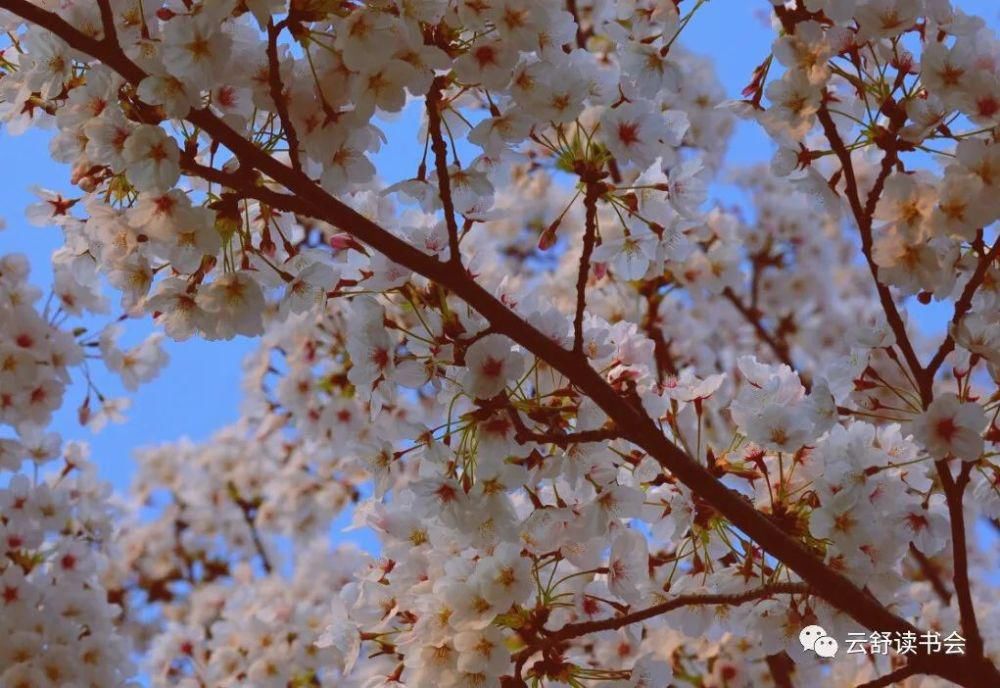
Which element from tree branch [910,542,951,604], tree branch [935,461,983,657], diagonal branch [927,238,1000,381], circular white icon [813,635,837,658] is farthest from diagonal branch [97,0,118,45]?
tree branch [910,542,951,604]

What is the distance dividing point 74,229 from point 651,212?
3.97 feet

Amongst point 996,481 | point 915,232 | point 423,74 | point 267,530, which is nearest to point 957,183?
point 915,232

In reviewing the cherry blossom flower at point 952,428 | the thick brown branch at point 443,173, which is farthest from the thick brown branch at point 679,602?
the thick brown branch at point 443,173

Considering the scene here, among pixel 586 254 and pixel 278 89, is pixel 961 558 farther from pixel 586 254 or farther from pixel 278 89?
pixel 278 89

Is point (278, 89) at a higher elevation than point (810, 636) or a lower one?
higher

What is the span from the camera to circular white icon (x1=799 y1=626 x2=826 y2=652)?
7.31 feet

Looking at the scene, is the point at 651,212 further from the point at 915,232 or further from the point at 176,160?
the point at 176,160

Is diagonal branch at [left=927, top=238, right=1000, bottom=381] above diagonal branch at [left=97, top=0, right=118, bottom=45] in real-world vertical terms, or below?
below

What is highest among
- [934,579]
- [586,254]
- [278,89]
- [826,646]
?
[934,579]

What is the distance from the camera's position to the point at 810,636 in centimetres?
224

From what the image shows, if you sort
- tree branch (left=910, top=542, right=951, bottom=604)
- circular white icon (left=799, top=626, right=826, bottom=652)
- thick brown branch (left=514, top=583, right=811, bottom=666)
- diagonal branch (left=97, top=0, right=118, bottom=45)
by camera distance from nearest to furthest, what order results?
diagonal branch (left=97, top=0, right=118, bottom=45), thick brown branch (left=514, top=583, right=811, bottom=666), circular white icon (left=799, top=626, right=826, bottom=652), tree branch (left=910, top=542, right=951, bottom=604)

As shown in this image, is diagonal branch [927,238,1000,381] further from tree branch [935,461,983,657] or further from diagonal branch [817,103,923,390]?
tree branch [935,461,983,657]

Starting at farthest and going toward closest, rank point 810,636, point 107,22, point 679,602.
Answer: point 810,636 → point 679,602 → point 107,22

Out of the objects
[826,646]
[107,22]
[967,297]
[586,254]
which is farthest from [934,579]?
[107,22]
